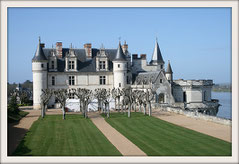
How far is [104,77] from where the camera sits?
134ft

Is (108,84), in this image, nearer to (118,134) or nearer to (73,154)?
(118,134)

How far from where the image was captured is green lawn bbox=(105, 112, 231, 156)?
51.2 feet

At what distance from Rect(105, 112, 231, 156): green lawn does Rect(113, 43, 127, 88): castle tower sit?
46.6ft

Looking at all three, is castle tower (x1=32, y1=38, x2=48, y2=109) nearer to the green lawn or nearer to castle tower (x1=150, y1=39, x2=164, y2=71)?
the green lawn

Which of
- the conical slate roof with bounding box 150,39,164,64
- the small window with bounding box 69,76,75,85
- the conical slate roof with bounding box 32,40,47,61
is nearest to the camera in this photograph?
the conical slate roof with bounding box 32,40,47,61

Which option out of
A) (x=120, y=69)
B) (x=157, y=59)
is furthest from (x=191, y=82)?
(x=120, y=69)

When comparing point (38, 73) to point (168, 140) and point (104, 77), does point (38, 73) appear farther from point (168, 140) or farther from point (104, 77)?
point (168, 140)

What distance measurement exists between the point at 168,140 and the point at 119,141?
2757 mm

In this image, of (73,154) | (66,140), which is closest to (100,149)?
(73,154)

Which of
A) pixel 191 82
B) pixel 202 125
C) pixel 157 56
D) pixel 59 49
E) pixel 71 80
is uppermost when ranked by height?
pixel 59 49

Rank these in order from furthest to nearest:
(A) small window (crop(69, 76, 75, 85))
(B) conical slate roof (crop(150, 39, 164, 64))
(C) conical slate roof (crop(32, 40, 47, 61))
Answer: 1. (B) conical slate roof (crop(150, 39, 164, 64))
2. (A) small window (crop(69, 76, 75, 85))
3. (C) conical slate roof (crop(32, 40, 47, 61))

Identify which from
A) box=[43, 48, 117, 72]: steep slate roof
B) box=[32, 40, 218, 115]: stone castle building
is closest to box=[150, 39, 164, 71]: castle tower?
box=[32, 40, 218, 115]: stone castle building

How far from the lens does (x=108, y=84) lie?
40.8 meters

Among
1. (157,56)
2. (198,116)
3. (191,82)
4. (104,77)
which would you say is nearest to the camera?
(198,116)
